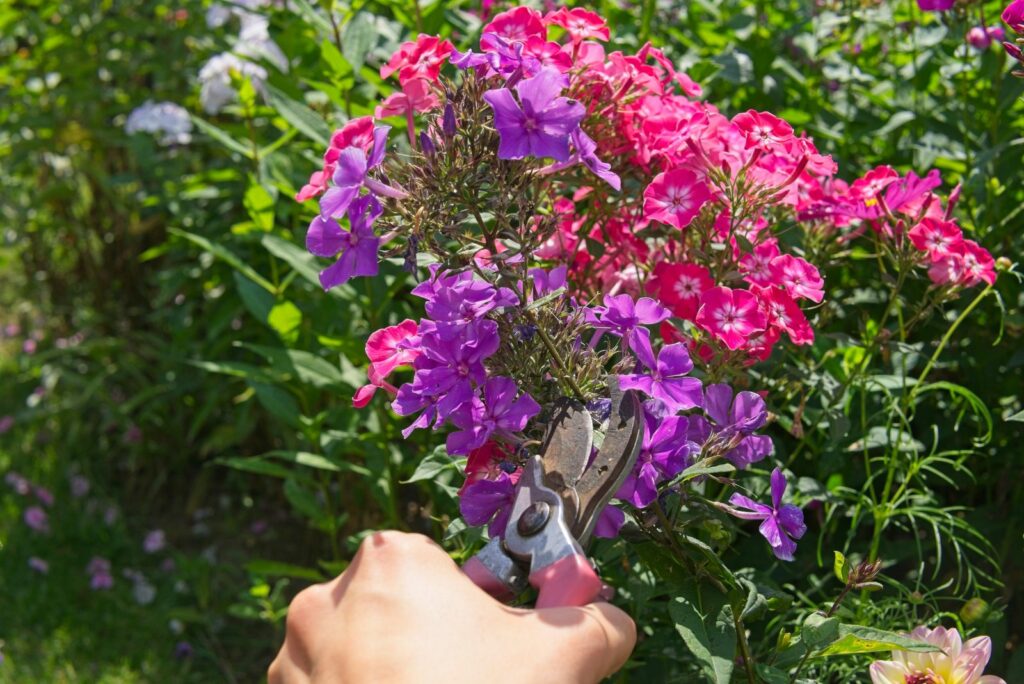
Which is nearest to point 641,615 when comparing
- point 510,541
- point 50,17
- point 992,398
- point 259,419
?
point 510,541

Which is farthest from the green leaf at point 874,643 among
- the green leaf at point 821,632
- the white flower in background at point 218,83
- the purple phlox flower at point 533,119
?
the white flower in background at point 218,83

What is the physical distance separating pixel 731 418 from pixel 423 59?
0.69 meters

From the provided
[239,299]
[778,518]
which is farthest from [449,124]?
[239,299]

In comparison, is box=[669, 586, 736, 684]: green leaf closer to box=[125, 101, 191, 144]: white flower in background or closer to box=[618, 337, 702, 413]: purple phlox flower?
box=[618, 337, 702, 413]: purple phlox flower

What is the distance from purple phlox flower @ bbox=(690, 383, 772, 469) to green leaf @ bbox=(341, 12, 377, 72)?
1.07 m

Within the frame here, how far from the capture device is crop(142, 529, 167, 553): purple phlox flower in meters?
3.25

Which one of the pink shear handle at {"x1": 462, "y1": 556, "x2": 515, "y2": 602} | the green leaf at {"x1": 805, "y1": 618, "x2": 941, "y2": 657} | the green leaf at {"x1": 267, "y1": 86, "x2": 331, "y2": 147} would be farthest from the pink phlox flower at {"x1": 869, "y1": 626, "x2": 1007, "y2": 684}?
the green leaf at {"x1": 267, "y1": 86, "x2": 331, "y2": 147}

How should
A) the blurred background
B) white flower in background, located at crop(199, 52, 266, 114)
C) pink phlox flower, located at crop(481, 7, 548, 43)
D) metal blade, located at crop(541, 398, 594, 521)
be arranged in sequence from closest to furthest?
1. metal blade, located at crop(541, 398, 594, 521)
2. pink phlox flower, located at crop(481, 7, 548, 43)
3. the blurred background
4. white flower in background, located at crop(199, 52, 266, 114)

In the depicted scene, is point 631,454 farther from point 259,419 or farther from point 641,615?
point 259,419

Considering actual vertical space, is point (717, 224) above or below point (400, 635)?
above

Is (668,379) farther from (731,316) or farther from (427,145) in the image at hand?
(427,145)

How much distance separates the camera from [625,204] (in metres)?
1.75

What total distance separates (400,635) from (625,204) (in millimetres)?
878

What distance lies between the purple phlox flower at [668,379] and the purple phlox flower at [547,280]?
0.14 metres
